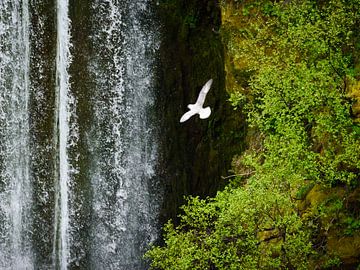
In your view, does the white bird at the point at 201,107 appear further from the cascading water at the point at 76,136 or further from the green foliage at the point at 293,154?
the cascading water at the point at 76,136

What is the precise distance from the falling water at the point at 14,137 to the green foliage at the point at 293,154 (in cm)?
305

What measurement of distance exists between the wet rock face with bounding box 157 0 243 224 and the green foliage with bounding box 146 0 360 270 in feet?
→ 5.39

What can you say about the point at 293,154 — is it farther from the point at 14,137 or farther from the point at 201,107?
the point at 14,137

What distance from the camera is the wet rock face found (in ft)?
38.4

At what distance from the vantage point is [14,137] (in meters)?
12.2

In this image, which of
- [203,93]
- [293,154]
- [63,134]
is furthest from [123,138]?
[293,154]

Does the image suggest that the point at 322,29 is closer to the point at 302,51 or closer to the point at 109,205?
the point at 302,51

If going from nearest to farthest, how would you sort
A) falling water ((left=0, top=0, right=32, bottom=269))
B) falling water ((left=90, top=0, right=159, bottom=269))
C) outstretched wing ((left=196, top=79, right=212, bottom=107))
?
outstretched wing ((left=196, top=79, right=212, bottom=107))
falling water ((left=90, top=0, right=159, bottom=269))
falling water ((left=0, top=0, right=32, bottom=269))

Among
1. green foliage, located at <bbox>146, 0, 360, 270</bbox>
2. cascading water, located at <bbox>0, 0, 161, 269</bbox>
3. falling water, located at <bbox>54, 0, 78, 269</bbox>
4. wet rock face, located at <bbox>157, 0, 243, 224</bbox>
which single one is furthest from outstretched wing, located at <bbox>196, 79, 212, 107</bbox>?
falling water, located at <bbox>54, 0, 78, 269</bbox>

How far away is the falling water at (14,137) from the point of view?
1194 cm

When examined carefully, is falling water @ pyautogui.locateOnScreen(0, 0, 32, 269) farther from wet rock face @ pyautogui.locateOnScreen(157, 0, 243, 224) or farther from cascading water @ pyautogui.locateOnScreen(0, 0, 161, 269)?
wet rock face @ pyautogui.locateOnScreen(157, 0, 243, 224)

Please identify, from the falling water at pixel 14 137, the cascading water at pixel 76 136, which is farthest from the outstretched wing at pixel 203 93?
the falling water at pixel 14 137

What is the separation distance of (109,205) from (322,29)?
169 inches

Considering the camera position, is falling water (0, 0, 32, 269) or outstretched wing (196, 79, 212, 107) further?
falling water (0, 0, 32, 269)
